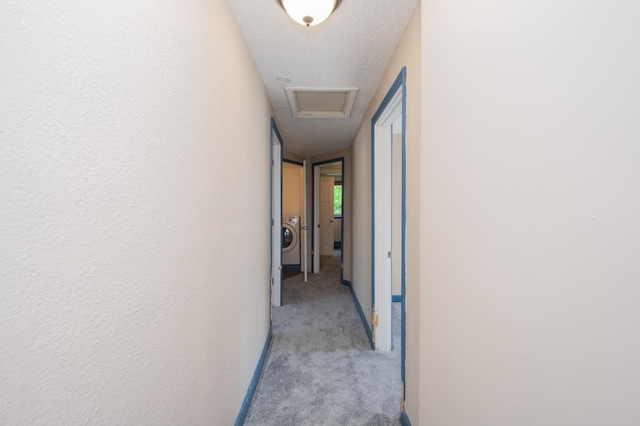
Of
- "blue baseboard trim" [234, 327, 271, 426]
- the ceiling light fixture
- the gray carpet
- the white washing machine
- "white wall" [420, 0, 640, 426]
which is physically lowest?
the gray carpet

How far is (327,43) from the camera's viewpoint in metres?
1.60

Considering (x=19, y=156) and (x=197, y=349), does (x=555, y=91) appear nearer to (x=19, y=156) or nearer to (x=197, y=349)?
(x=19, y=156)

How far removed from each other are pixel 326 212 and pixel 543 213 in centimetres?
598

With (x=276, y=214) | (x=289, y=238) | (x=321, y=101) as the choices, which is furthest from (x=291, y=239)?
(x=321, y=101)

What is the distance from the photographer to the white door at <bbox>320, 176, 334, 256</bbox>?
6458mm

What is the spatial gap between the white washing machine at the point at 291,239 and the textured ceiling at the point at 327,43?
304 centimetres

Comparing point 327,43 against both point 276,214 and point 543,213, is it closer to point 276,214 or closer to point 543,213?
point 543,213

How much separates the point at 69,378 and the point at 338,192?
8568 mm

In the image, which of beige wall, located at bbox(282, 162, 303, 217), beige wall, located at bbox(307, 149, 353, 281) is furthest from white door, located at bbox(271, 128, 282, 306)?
beige wall, located at bbox(282, 162, 303, 217)

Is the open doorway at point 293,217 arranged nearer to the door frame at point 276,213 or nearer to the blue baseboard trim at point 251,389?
the door frame at point 276,213

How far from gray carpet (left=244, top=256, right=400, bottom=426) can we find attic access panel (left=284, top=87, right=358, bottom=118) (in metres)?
2.34

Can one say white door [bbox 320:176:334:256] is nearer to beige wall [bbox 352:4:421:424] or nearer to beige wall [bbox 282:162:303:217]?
beige wall [bbox 282:162:303:217]

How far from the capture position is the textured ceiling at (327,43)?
133cm

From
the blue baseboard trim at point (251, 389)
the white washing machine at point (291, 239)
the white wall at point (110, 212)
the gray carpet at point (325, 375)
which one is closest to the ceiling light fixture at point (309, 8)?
the white wall at point (110, 212)
